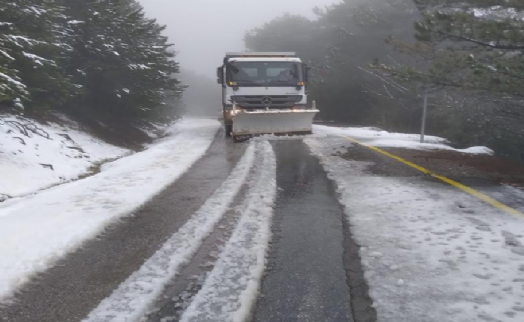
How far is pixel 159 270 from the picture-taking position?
375cm

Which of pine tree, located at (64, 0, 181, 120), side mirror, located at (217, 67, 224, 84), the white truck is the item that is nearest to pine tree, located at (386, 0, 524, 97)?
the white truck

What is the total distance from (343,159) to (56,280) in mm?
7131

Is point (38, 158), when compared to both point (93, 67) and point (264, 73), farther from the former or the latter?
point (264, 73)

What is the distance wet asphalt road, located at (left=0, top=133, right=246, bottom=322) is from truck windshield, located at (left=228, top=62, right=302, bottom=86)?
28.6ft

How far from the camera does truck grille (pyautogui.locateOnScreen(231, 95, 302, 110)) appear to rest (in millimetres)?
14852

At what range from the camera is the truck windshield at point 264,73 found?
1494 centimetres

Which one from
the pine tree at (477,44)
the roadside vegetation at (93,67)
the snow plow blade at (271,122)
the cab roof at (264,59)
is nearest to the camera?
the pine tree at (477,44)

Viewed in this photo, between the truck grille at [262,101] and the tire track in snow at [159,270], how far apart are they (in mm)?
8933

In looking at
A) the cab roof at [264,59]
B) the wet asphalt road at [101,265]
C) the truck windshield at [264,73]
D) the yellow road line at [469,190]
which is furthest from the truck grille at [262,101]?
the wet asphalt road at [101,265]

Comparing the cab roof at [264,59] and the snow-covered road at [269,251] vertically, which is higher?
the cab roof at [264,59]

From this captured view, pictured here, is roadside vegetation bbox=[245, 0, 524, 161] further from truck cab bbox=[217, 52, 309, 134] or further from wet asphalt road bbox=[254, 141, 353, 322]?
wet asphalt road bbox=[254, 141, 353, 322]

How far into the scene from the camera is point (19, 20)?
406 inches

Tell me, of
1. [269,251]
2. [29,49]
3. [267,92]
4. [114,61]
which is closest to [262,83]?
[267,92]

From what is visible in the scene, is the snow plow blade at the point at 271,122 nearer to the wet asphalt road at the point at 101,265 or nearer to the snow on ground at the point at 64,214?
the snow on ground at the point at 64,214
